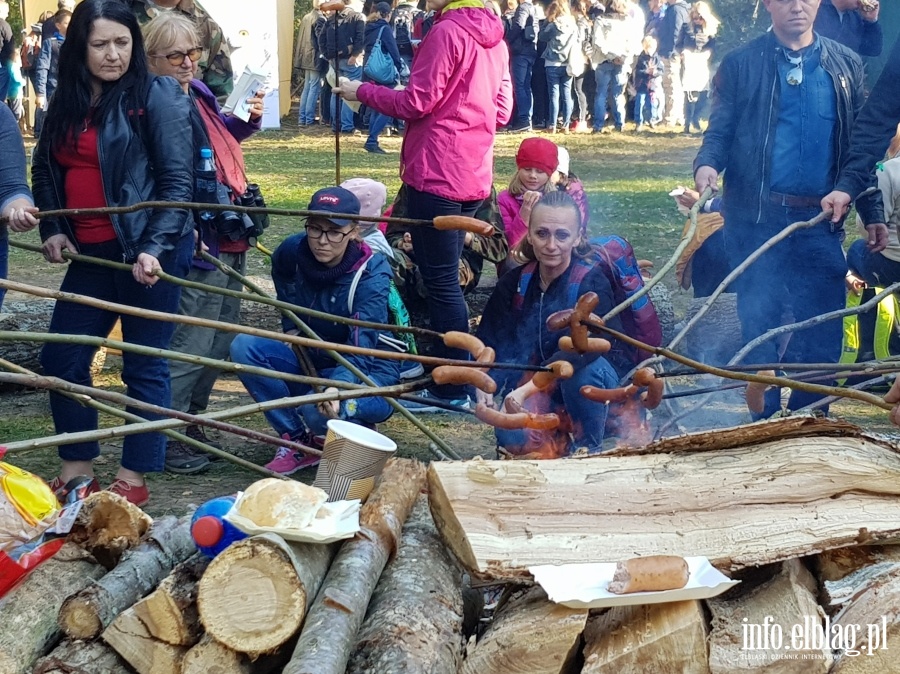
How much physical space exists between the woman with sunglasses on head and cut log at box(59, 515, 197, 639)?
203 cm

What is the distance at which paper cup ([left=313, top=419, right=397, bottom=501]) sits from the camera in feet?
10.1

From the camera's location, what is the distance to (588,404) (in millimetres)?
4520

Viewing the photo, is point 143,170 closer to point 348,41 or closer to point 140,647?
point 140,647

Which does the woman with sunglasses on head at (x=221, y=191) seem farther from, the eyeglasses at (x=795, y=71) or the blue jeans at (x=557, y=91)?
the blue jeans at (x=557, y=91)

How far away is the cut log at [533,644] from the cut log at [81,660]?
81 centimetres

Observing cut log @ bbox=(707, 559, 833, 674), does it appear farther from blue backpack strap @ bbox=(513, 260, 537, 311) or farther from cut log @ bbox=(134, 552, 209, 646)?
blue backpack strap @ bbox=(513, 260, 537, 311)

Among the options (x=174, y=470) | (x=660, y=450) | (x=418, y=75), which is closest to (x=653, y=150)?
(x=418, y=75)


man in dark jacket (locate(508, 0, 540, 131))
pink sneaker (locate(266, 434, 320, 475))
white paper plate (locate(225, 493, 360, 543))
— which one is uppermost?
man in dark jacket (locate(508, 0, 540, 131))

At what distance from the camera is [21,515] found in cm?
304

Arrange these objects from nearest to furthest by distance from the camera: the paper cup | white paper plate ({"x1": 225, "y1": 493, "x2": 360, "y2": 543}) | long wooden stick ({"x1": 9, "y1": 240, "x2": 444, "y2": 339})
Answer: white paper plate ({"x1": 225, "y1": 493, "x2": 360, "y2": 543}), the paper cup, long wooden stick ({"x1": 9, "y1": 240, "x2": 444, "y2": 339})

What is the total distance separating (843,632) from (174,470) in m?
3.23

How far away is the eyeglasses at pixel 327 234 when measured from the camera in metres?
4.75

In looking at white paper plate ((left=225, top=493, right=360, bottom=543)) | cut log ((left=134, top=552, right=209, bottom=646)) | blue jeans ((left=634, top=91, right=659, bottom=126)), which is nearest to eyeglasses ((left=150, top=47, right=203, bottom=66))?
white paper plate ((left=225, top=493, right=360, bottom=543))

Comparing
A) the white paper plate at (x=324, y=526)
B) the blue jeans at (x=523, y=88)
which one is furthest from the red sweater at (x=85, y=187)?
the blue jeans at (x=523, y=88)
